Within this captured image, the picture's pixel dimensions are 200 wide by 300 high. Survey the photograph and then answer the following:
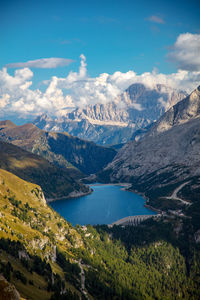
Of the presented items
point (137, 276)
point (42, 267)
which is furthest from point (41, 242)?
point (137, 276)

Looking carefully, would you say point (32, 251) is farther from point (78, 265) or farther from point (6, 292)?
point (6, 292)

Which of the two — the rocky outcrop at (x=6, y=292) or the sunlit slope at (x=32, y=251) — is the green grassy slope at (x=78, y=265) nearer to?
the sunlit slope at (x=32, y=251)

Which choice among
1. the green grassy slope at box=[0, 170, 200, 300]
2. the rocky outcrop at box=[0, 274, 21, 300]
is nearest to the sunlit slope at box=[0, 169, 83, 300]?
the green grassy slope at box=[0, 170, 200, 300]

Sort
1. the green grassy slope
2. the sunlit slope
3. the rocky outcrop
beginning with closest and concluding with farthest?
the rocky outcrop
the sunlit slope
the green grassy slope

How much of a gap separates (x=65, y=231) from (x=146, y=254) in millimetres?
56748

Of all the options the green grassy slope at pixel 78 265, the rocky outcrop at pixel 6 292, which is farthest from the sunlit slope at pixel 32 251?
the rocky outcrop at pixel 6 292

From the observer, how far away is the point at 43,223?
620ft

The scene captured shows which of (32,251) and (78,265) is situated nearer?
(32,251)

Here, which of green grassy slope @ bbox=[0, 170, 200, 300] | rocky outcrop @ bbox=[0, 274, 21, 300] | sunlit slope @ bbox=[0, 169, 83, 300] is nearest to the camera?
rocky outcrop @ bbox=[0, 274, 21, 300]

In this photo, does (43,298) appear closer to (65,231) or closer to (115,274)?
(115,274)

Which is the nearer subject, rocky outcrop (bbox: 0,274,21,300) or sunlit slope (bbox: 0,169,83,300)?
rocky outcrop (bbox: 0,274,21,300)

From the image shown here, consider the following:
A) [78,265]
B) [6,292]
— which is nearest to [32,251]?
[78,265]

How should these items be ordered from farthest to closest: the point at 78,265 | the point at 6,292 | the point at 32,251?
the point at 78,265 → the point at 32,251 → the point at 6,292

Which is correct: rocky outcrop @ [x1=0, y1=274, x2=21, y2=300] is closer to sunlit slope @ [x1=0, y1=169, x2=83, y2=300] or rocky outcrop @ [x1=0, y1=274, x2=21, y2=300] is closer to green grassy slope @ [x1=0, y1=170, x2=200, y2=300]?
sunlit slope @ [x1=0, y1=169, x2=83, y2=300]
